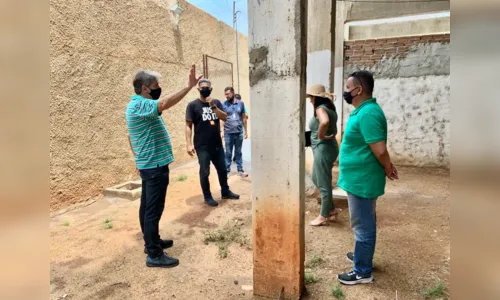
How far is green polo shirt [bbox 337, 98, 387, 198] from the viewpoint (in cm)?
240

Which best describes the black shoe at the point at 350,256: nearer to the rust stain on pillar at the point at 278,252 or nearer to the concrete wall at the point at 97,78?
the rust stain on pillar at the point at 278,252

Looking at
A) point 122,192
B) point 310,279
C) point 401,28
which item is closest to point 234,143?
point 122,192

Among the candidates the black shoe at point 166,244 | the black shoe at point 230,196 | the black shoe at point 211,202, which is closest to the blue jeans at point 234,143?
the black shoe at point 230,196

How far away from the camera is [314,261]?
3.07 metres

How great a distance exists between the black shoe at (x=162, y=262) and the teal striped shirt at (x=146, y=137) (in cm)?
93

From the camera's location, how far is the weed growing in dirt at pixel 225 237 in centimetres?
349

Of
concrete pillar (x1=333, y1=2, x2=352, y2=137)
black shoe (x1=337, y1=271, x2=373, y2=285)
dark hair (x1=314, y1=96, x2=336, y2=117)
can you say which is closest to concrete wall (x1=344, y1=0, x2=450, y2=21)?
concrete pillar (x1=333, y1=2, x2=352, y2=137)

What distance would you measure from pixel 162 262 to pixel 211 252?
52cm

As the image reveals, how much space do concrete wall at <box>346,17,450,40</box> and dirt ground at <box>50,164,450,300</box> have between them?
4.70 meters

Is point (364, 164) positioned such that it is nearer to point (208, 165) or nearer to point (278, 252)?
point (278, 252)

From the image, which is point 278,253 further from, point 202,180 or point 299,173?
point 202,180

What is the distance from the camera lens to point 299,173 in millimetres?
2281
